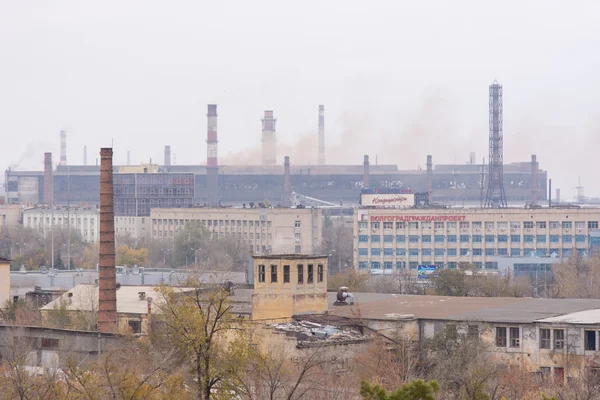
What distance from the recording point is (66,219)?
110 m

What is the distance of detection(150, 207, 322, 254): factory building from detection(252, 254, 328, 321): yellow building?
4715cm

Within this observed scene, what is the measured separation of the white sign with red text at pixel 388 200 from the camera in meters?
88.1

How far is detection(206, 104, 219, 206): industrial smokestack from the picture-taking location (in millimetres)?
138750

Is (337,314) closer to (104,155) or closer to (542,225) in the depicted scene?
(104,155)

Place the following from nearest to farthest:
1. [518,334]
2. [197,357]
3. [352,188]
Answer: [197,357] < [518,334] < [352,188]

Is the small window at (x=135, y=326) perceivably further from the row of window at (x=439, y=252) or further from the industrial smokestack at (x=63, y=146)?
the industrial smokestack at (x=63, y=146)

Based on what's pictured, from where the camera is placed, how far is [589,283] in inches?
2334

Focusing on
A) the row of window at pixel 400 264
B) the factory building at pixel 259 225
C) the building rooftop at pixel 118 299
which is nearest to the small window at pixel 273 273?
the building rooftop at pixel 118 299

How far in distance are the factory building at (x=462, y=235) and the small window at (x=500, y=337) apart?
4529 cm

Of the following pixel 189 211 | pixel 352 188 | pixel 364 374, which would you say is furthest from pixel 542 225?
pixel 352 188

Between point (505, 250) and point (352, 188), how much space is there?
71.3 m

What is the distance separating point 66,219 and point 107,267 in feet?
222

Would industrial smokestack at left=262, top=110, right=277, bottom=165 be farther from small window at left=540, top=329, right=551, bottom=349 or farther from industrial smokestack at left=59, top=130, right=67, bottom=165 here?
small window at left=540, top=329, right=551, bottom=349

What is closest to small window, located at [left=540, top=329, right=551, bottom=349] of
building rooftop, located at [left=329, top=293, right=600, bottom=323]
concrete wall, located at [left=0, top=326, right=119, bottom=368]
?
building rooftop, located at [left=329, top=293, right=600, bottom=323]
